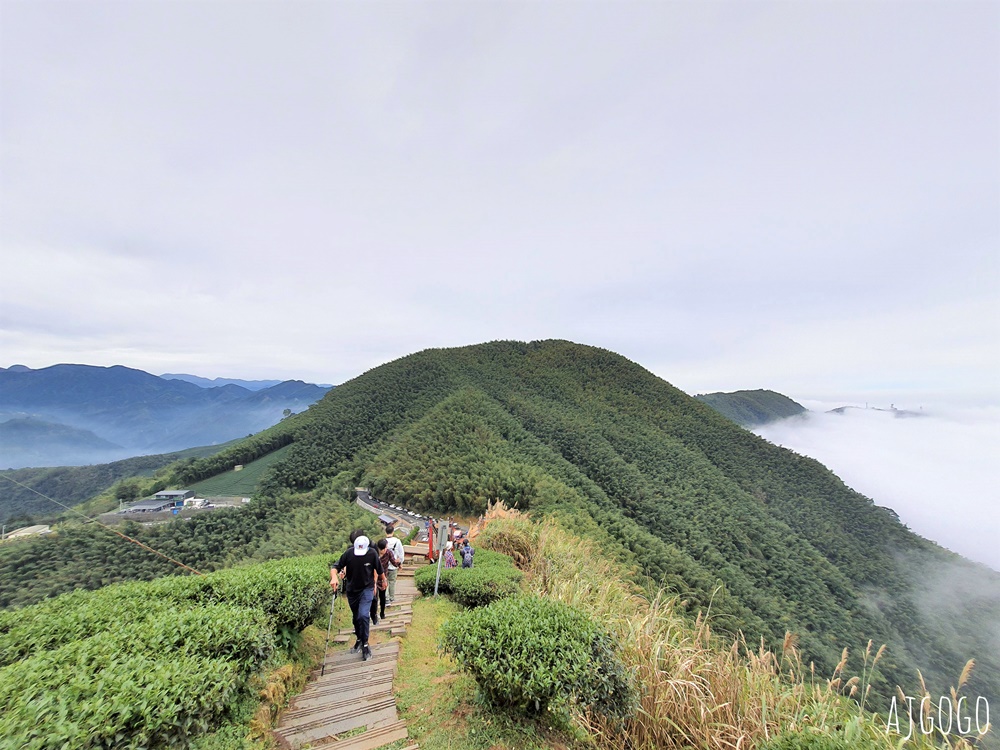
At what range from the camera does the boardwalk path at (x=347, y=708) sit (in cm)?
342

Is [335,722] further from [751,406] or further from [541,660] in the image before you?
[751,406]

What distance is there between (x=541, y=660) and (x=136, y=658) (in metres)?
2.92

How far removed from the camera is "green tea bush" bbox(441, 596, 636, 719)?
3.16m

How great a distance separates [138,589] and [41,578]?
22.6 meters

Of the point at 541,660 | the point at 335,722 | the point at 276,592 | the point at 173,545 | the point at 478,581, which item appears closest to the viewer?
the point at 541,660

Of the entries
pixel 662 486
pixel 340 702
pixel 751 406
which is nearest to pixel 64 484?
pixel 662 486

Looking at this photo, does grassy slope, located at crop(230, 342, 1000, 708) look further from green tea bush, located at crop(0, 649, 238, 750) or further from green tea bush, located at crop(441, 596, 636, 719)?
green tea bush, located at crop(0, 649, 238, 750)

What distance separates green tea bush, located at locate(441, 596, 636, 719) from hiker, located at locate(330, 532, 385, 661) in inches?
63.2

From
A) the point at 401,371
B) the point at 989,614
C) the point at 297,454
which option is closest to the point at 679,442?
the point at 989,614

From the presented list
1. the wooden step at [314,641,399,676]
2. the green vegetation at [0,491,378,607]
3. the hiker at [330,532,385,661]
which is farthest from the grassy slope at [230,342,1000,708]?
the hiker at [330,532,385,661]

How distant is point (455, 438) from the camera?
95.0 feet

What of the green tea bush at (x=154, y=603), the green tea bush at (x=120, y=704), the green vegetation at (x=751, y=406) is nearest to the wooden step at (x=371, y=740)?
the green tea bush at (x=120, y=704)

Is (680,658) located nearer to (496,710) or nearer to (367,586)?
(496,710)

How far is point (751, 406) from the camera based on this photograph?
153250mm
